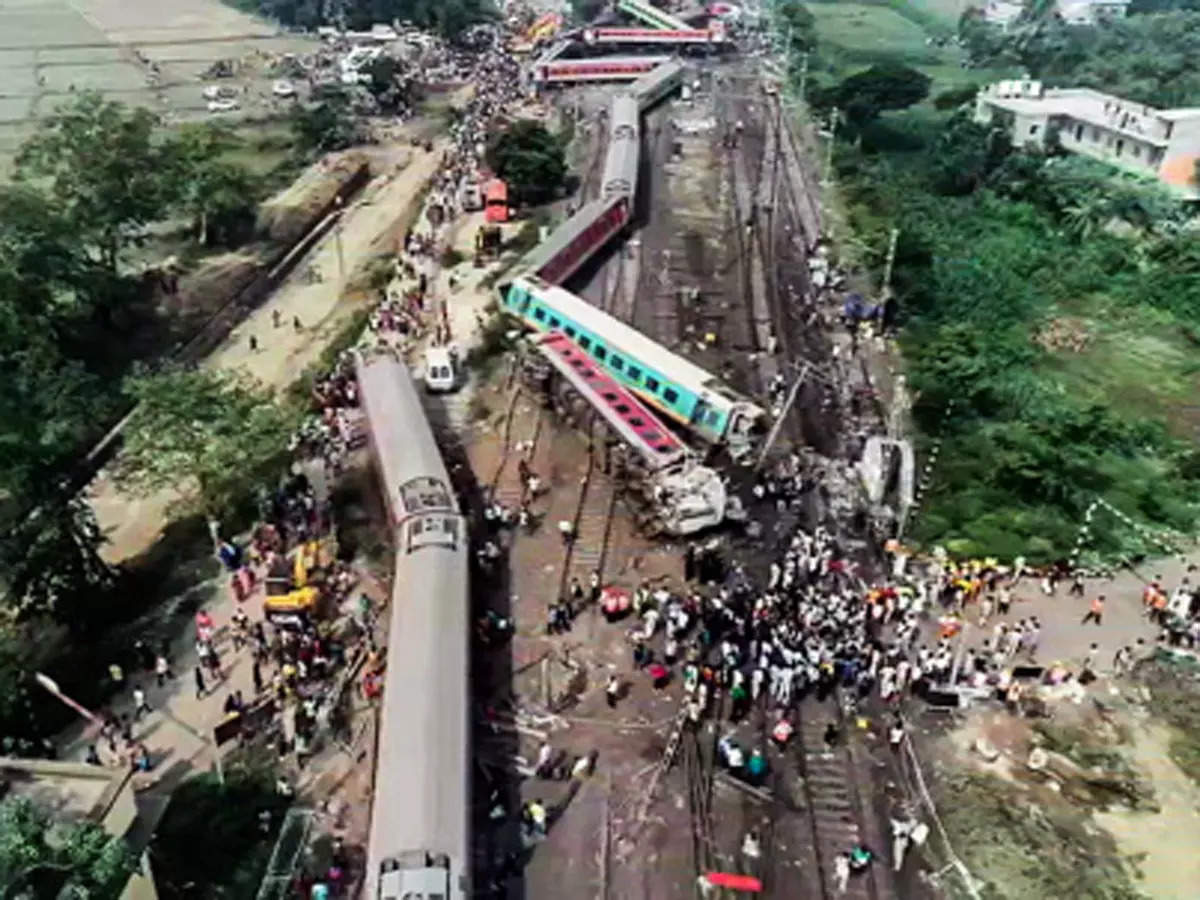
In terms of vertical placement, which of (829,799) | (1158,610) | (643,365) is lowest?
(829,799)

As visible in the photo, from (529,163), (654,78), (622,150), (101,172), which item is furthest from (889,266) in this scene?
(654,78)

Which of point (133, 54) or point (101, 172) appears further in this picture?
point (133, 54)

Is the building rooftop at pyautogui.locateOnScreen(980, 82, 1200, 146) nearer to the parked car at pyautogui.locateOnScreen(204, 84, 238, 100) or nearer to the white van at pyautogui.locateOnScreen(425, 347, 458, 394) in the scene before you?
the white van at pyautogui.locateOnScreen(425, 347, 458, 394)

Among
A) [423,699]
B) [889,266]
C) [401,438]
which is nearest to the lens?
[423,699]

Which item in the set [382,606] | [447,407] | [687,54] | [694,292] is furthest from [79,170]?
[687,54]

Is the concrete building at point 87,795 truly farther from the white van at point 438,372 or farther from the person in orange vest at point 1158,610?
the person in orange vest at point 1158,610

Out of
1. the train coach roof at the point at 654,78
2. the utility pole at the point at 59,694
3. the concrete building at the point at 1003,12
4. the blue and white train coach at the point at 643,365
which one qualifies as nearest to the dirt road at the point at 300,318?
the utility pole at the point at 59,694

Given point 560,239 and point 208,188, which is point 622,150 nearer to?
point 560,239

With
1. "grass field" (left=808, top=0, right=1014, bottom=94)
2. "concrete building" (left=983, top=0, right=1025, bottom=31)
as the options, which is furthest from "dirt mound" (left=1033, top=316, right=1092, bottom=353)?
"concrete building" (left=983, top=0, right=1025, bottom=31)
